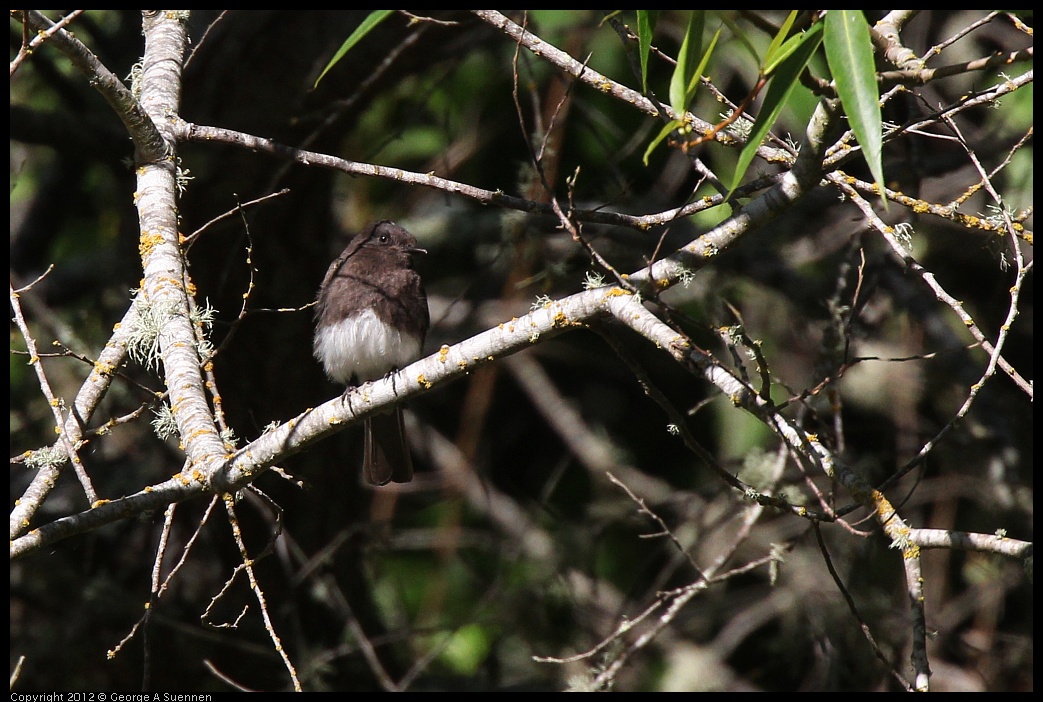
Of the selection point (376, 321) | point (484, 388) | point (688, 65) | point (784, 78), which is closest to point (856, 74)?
point (784, 78)

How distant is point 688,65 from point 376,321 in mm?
2545

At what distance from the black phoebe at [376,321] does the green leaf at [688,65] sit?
2.40 metres

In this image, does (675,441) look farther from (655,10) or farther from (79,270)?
(655,10)

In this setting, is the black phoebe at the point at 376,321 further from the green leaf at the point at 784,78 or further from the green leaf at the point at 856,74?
the green leaf at the point at 856,74

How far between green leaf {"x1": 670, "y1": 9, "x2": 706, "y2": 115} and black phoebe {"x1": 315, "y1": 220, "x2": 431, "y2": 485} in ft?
7.88

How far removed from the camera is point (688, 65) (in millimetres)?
2076

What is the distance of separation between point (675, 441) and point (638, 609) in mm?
1823

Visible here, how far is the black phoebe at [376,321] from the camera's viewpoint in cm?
439

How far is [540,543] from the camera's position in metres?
5.76

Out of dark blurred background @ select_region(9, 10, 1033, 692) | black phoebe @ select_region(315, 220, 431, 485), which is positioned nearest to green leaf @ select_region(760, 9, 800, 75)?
dark blurred background @ select_region(9, 10, 1033, 692)

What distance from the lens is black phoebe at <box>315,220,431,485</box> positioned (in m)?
4.39

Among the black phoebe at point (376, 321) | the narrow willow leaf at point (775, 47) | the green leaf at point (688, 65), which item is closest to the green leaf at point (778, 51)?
the narrow willow leaf at point (775, 47)

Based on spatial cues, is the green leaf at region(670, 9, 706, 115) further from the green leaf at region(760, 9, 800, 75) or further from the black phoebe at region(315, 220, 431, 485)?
the black phoebe at region(315, 220, 431, 485)

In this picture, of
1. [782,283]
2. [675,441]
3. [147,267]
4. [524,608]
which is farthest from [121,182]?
[675,441]
